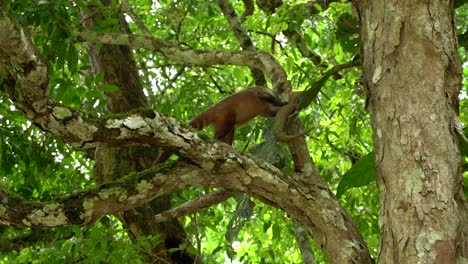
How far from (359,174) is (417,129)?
0.59 metres

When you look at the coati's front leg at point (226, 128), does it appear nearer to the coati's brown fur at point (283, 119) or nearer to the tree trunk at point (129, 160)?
the tree trunk at point (129, 160)

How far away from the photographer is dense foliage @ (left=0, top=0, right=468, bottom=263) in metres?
3.42

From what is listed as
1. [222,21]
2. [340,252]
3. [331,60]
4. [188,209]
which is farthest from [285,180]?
[222,21]

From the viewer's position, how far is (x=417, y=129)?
232 cm

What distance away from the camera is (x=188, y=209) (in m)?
3.45

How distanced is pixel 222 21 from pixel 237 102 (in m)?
2.19

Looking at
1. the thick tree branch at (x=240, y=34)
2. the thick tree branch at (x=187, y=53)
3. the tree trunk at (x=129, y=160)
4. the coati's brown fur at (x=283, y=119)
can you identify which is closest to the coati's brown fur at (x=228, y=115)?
the thick tree branch at (x=240, y=34)

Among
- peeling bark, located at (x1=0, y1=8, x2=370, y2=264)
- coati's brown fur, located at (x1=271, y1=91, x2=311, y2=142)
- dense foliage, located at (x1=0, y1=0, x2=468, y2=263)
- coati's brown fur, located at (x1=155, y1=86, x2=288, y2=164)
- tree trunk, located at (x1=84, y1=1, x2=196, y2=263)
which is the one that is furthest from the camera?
coati's brown fur, located at (x1=155, y1=86, x2=288, y2=164)

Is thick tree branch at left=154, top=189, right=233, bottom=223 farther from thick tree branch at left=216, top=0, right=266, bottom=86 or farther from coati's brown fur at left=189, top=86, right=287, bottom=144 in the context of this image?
coati's brown fur at left=189, top=86, right=287, bottom=144

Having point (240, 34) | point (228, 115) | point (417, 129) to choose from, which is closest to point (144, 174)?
point (417, 129)

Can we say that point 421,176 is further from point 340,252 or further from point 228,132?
point 228,132

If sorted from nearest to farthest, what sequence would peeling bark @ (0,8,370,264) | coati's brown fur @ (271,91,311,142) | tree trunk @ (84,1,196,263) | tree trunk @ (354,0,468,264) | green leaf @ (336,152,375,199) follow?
peeling bark @ (0,8,370,264) → tree trunk @ (354,0,468,264) → green leaf @ (336,152,375,199) → coati's brown fur @ (271,91,311,142) → tree trunk @ (84,1,196,263)

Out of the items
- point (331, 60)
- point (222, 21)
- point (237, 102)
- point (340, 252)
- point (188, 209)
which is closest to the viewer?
point (340, 252)

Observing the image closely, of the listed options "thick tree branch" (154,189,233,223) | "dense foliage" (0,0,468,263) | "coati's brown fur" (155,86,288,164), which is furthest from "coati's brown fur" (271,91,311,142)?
"coati's brown fur" (155,86,288,164)
